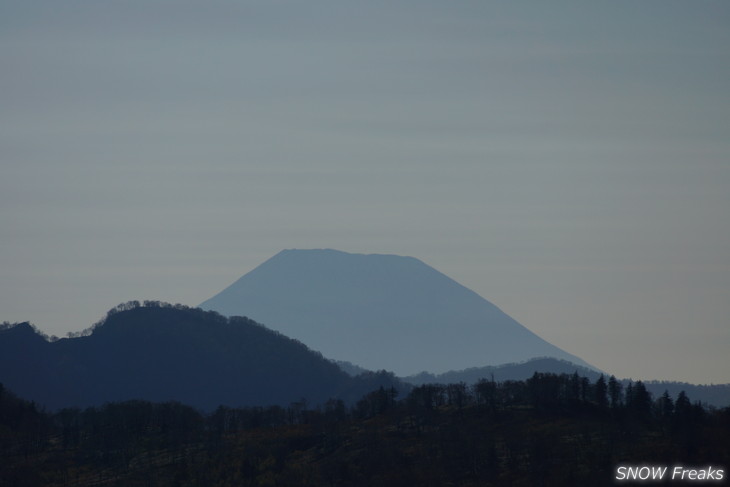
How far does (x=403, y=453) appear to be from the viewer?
178 m

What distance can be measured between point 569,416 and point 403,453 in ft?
118

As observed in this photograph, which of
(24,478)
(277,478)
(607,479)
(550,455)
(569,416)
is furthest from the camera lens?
(569,416)

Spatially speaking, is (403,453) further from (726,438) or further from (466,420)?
(726,438)

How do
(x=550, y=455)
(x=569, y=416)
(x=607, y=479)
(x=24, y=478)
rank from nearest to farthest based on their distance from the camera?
1. (x=607, y=479)
2. (x=550, y=455)
3. (x=24, y=478)
4. (x=569, y=416)

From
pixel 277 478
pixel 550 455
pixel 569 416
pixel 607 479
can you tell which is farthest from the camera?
pixel 569 416

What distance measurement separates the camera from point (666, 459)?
511 feet

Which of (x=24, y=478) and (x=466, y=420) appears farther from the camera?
(x=466, y=420)

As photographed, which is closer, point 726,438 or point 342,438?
point 726,438

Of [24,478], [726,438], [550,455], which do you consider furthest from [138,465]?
[726,438]

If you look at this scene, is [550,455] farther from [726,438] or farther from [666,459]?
[726,438]

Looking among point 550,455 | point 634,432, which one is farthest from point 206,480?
point 634,432

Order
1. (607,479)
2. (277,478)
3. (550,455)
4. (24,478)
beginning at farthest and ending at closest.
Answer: (24,478)
(277,478)
(550,455)
(607,479)

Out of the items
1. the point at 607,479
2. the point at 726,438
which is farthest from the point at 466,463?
the point at 726,438

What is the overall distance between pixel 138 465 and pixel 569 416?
262 feet
